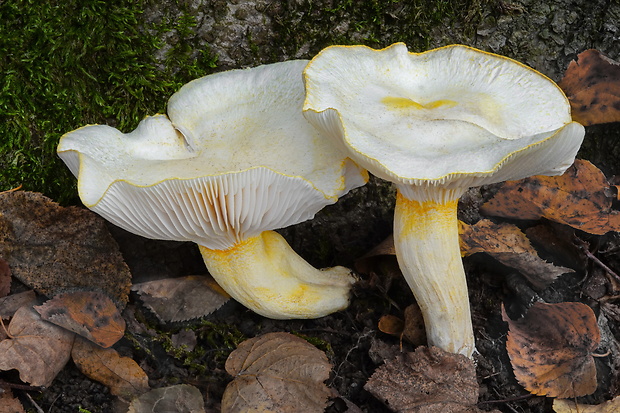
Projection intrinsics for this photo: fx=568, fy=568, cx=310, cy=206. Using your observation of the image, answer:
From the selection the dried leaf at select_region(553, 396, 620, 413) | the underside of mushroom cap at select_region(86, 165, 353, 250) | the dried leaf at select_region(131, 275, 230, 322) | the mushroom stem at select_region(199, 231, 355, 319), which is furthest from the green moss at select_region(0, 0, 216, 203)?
the dried leaf at select_region(553, 396, 620, 413)

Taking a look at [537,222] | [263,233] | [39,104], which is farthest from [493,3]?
[39,104]

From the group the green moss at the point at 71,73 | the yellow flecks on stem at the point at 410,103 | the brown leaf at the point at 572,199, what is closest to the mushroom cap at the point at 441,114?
the yellow flecks on stem at the point at 410,103

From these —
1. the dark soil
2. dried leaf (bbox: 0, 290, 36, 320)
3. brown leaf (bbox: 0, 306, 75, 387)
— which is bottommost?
the dark soil

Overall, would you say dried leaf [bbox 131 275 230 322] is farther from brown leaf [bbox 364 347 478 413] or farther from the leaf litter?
brown leaf [bbox 364 347 478 413]

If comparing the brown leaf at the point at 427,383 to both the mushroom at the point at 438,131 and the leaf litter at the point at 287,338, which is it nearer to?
the leaf litter at the point at 287,338

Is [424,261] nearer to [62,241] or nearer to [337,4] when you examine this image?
[337,4]

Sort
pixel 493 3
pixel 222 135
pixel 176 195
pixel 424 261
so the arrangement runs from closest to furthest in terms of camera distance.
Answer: pixel 176 195 < pixel 424 261 < pixel 222 135 < pixel 493 3

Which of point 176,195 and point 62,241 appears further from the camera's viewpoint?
point 62,241
